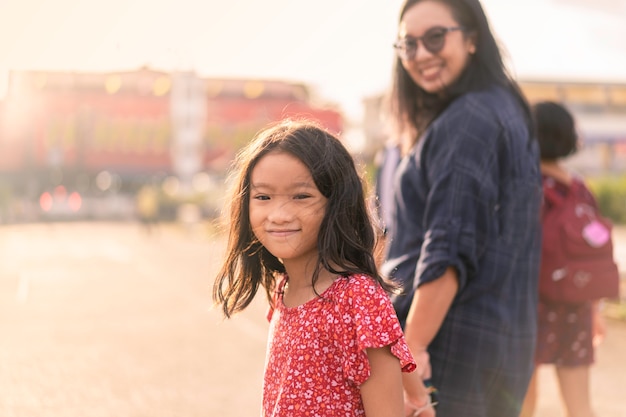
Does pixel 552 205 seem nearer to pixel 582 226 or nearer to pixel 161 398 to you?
pixel 582 226

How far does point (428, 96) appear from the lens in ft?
9.60

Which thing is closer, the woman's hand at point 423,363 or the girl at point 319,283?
the girl at point 319,283

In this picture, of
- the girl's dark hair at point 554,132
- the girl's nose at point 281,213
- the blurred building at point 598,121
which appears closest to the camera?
the girl's nose at point 281,213

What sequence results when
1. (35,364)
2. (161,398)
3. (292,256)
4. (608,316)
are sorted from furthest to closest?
(608,316) < (35,364) < (161,398) < (292,256)

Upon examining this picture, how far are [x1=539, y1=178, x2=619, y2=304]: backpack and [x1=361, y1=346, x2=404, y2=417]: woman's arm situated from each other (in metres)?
1.94

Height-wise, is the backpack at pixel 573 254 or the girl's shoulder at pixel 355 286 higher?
the girl's shoulder at pixel 355 286

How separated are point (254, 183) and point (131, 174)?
1706 inches

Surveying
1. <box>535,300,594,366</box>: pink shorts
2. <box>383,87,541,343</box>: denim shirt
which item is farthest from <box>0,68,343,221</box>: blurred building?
<box>383,87,541,343</box>: denim shirt

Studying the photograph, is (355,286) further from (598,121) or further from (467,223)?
(598,121)

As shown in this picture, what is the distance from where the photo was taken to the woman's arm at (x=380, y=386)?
201 cm

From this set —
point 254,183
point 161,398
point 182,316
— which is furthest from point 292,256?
point 182,316

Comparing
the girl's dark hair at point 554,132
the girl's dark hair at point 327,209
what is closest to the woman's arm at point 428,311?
the girl's dark hair at point 327,209

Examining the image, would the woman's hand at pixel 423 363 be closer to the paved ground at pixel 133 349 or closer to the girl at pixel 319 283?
the girl at pixel 319 283

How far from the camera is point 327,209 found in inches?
84.0
